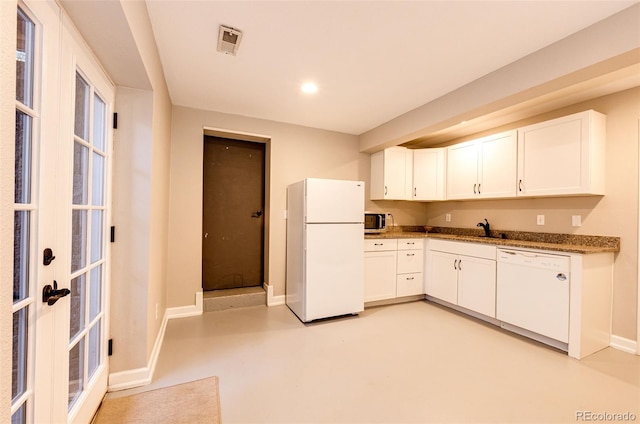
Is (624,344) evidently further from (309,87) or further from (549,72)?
(309,87)

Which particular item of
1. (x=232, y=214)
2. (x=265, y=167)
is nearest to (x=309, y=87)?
(x=265, y=167)

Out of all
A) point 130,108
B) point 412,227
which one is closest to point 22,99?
point 130,108

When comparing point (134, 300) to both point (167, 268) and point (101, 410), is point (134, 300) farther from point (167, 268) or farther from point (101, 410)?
point (167, 268)

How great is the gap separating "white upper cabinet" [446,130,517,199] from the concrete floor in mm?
1601

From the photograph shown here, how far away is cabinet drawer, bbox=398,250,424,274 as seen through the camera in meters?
3.72

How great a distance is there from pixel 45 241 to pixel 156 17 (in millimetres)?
1516

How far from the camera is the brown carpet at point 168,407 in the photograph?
1.62m

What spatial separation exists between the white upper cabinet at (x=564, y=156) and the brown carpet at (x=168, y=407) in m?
3.48

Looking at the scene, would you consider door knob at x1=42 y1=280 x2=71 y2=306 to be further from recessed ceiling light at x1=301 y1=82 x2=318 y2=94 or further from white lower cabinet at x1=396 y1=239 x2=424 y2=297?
white lower cabinet at x1=396 y1=239 x2=424 y2=297

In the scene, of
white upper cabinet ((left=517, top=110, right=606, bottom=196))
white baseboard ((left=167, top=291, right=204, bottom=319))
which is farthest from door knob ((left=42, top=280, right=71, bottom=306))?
white upper cabinet ((left=517, top=110, right=606, bottom=196))

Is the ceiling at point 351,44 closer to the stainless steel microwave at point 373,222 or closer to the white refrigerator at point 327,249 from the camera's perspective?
the white refrigerator at point 327,249

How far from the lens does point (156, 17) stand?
1770 mm

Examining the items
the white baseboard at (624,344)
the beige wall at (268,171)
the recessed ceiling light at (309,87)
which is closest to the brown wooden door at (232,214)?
the beige wall at (268,171)

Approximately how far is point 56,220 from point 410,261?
3.57m
